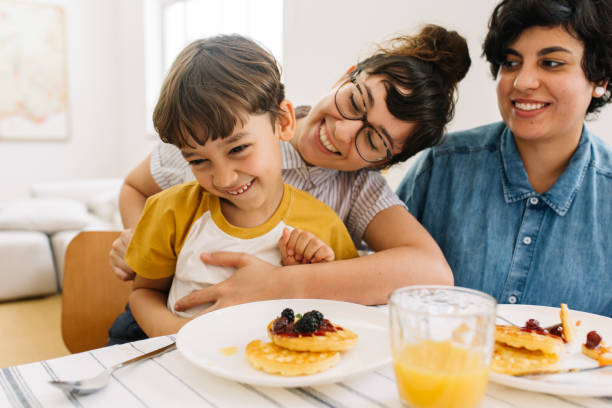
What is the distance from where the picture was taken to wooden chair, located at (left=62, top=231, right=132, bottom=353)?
4.96 ft

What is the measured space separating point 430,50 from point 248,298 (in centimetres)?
84

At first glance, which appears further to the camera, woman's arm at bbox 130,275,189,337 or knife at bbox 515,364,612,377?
woman's arm at bbox 130,275,189,337

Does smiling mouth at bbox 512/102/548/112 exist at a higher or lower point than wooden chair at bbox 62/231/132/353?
higher

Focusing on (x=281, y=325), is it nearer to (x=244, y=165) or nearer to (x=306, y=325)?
(x=306, y=325)

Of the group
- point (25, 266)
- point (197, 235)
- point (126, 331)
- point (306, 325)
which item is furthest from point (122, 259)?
point (25, 266)

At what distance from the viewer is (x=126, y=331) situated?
131cm

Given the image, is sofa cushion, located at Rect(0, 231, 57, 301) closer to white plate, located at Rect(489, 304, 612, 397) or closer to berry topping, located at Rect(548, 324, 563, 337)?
white plate, located at Rect(489, 304, 612, 397)

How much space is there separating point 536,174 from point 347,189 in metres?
0.57

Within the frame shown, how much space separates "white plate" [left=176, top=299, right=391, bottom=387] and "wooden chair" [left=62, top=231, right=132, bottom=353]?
82cm

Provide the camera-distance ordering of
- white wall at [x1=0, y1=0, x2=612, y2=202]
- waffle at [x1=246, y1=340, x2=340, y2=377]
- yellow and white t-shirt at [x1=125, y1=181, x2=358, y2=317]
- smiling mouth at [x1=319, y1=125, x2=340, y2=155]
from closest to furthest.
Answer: waffle at [x1=246, y1=340, x2=340, y2=377] < yellow and white t-shirt at [x1=125, y1=181, x2=358, y2=317] < smiling mouth at [x1=319, y1=125, x2=340, y2=155] < white wall at [x1=0, y1=0, x2=612, y2=202]

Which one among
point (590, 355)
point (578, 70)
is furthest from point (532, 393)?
point (578, 70)

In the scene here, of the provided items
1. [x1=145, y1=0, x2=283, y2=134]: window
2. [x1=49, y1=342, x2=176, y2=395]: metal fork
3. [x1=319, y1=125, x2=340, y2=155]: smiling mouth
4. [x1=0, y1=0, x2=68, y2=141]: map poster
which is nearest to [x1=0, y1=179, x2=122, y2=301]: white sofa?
[x1=145, y1=0, x2=283, y2=134]: window

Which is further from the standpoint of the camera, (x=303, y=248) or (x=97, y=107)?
(x=97, y=107)

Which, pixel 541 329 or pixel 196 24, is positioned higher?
pixel 196 24
